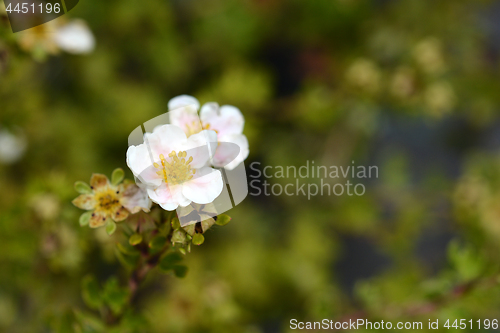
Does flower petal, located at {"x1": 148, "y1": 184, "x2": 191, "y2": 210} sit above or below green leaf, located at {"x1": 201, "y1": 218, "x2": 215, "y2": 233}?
above

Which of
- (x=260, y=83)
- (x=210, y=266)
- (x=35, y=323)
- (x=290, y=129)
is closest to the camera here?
(x=35, y=323)

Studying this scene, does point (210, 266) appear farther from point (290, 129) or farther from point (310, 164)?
point (290, 129)

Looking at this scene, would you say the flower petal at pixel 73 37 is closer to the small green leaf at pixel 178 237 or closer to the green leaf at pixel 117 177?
the green leaf at pixel 117 177

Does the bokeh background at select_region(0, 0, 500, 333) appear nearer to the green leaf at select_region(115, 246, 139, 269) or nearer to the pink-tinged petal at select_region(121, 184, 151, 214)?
the green leaf at select_region(115, 246, 139, 269)

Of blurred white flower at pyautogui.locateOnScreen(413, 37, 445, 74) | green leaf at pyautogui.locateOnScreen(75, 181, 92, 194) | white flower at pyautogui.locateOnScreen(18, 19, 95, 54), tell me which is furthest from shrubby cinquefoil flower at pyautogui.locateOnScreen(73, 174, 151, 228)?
blurred white flower at pyautogui.locateOnScreen(413, 37, 445, 74)

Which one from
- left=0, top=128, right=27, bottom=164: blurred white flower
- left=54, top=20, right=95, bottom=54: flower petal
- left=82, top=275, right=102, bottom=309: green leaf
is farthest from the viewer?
left=0, top=128, right=27, bottom=164: blurred white flower

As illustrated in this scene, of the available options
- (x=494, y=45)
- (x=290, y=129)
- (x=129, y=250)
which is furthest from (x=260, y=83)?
(x=494, y=45)

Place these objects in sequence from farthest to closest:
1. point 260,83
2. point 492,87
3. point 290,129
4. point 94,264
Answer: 1. point 290,129
2. point 492,87
3. point 260,83
4. point 94,264

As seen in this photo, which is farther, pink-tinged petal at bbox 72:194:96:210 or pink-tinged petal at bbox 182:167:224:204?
pink-tinged petal at bbox 72:194:96:210

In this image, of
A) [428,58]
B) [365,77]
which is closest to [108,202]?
[365,77]
